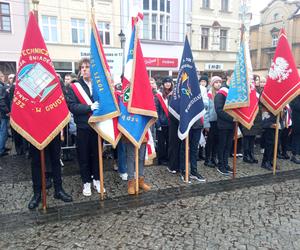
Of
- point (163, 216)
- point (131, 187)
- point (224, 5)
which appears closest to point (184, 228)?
point (163, 216)

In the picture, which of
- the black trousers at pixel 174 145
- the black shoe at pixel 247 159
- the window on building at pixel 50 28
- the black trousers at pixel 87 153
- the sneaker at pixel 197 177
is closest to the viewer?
the black trousers at pixel 87 153

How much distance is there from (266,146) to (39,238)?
15.6 feet

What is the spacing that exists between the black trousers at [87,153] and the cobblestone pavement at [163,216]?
0.36 m

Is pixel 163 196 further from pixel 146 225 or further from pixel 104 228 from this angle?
pixel 104 228

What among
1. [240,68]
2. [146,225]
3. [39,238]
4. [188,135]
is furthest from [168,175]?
[39,238]

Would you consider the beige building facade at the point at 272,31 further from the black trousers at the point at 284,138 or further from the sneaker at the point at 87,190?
the sneaker at the point at 87,190

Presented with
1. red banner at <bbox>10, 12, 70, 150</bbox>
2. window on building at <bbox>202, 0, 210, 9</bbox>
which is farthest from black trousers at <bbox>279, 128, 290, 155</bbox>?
window on building at <bbox>202, 0, 210, 9</bbox>

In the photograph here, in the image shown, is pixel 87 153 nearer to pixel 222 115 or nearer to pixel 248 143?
pixel 222 115

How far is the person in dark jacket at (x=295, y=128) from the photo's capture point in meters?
6.72

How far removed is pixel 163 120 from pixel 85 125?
80.6 inches

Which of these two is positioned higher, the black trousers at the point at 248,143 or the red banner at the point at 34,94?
the red banner at the point at 34,94

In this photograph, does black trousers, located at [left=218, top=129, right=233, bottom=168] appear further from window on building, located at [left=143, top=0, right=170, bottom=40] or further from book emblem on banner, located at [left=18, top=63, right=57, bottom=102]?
window on building, located at [left=143, top=0, right=170, bottom=40]

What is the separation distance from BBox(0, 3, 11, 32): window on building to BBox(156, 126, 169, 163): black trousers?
16.9 m

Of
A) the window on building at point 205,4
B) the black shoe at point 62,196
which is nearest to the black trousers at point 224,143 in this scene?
the black shoe at point 62,196
